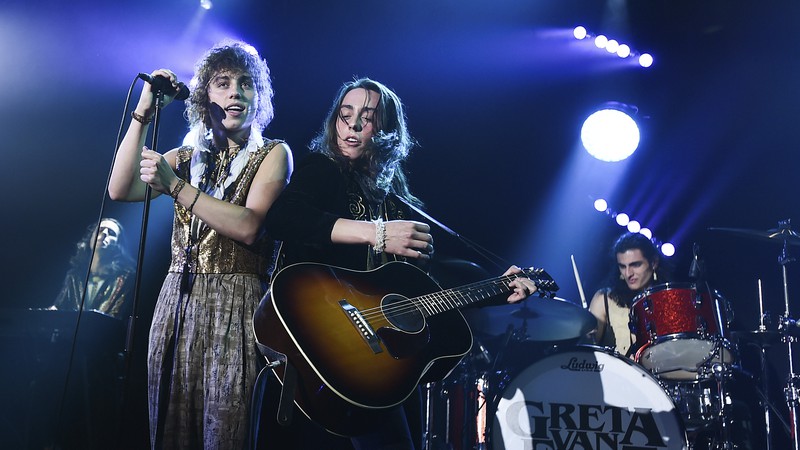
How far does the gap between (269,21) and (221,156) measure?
9.61 ft

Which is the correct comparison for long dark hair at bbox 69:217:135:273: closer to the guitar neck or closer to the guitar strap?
the guitar neck

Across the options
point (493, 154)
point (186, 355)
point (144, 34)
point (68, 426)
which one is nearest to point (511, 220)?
point (493, 154)

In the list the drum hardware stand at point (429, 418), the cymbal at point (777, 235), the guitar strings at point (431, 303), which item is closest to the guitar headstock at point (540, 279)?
the guitar strings at point (431, 303)

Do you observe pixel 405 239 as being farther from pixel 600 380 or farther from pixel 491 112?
pixel 491 112

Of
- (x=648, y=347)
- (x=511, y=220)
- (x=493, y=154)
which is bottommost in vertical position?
(x=648, y=347)

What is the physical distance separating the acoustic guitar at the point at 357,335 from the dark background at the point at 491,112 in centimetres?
295

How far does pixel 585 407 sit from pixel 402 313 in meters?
2.07

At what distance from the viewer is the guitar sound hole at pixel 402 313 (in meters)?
2.52

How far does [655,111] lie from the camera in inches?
256

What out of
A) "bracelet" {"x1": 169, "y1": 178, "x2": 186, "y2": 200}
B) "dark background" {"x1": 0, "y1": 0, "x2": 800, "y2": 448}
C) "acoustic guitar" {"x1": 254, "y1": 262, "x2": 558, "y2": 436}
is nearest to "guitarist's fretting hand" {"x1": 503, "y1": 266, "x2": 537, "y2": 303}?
"acoustic guitar" {"x1": 254, "y1": 262, "x2": 558, "y2": 436}

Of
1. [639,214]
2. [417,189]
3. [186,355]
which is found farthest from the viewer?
[639,214]

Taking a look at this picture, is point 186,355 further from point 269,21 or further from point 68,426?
point 269,21

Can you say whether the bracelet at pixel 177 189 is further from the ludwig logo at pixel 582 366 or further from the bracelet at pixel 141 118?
the ludwig logo at pixel 582 366

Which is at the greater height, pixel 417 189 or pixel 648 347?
pixel 417 189
